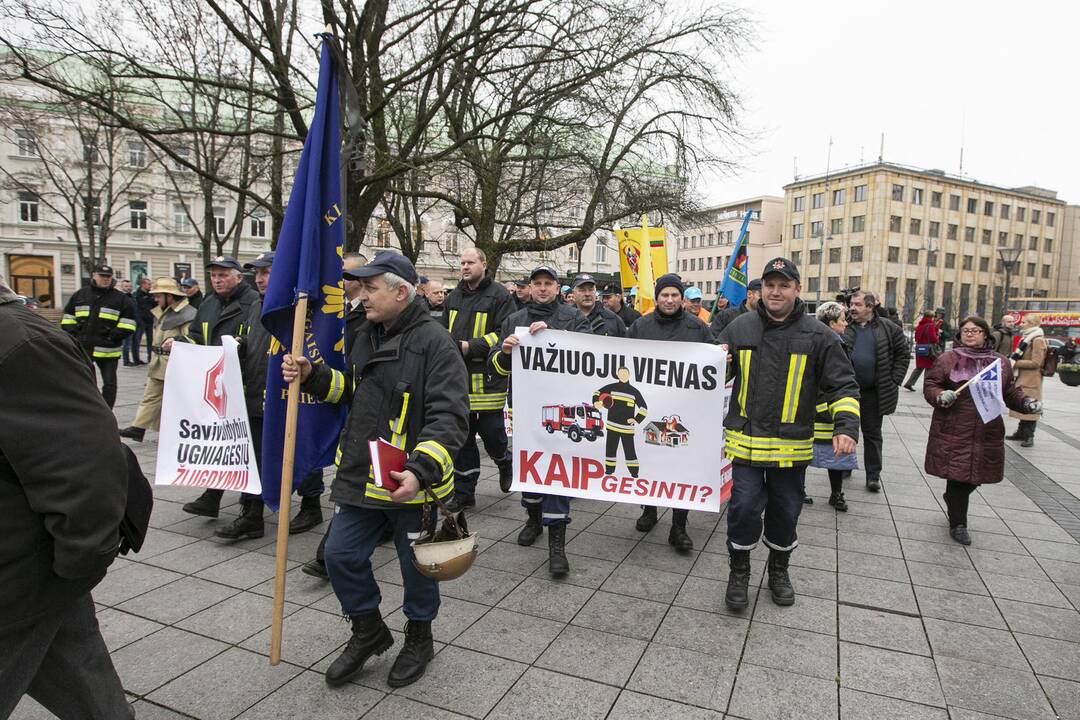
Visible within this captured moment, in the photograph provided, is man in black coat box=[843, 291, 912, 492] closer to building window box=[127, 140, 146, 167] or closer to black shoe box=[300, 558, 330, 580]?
black shoe box=[300, 558, 330, 580]

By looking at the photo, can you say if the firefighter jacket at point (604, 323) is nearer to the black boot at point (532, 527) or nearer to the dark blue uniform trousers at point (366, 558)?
the black boot at point (532, 527)

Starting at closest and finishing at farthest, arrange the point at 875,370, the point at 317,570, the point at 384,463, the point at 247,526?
1. the point at 384,463
2. the point at 317,570
3. the point at 247,526
4. the point at 875,370

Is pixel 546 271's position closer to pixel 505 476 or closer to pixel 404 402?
pixel 505 476

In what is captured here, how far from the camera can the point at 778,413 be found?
4004 mm

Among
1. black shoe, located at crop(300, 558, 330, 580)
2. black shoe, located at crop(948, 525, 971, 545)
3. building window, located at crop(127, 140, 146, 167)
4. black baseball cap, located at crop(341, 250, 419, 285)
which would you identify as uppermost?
building window, located at crop(127, 140, 146, 167)

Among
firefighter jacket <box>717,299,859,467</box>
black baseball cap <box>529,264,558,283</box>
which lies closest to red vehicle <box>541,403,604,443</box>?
firefighter jacket <box>717,299,859,467</box>

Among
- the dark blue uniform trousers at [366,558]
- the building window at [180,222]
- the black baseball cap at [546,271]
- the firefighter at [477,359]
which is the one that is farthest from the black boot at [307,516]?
the building window at [180,222]

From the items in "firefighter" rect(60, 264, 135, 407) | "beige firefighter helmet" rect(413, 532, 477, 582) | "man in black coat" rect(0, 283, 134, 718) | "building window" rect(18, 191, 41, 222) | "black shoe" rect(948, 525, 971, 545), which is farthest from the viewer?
"building window" rect(18, 191, 41, 222)

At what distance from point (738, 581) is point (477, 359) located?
2648mm

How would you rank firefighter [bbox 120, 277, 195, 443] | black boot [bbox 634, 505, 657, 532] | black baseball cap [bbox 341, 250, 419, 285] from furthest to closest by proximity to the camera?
1. firefighter [bbox 120, 277, 195, 443]
2. black boot [bbox 634, 505, 657, 532]
3. black baseball cap [bbox 341, 250, 419, 285]

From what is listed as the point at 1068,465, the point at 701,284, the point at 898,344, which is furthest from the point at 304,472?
the point at 701,284

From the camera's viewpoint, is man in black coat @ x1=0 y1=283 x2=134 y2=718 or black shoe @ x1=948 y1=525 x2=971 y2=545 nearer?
man in black coat @ x1=0 y1=283 x2=134 y2=718

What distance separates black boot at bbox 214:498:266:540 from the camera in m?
4.88

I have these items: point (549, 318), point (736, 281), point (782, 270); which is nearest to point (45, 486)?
point (782, 270)
